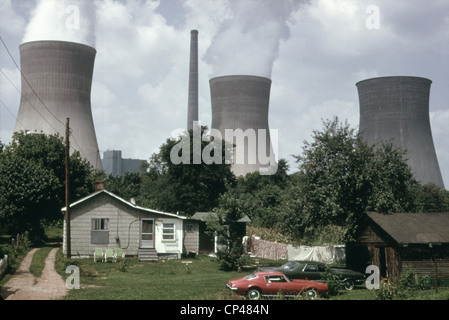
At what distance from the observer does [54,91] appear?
65.9m

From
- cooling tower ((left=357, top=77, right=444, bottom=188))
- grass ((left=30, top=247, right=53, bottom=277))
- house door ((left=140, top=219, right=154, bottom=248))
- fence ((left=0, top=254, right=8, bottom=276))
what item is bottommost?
grass ((left=30, top=247, right=53, bottom=277))

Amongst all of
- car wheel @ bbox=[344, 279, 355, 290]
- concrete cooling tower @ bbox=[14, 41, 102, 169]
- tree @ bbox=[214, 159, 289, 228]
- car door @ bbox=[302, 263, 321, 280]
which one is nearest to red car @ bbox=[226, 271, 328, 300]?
car door @ bbox=[302, 263, 321, 280]

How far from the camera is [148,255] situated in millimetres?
33656

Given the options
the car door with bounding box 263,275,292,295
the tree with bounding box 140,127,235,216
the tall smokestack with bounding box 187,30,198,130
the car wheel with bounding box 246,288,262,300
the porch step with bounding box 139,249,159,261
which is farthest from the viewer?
the tall smokestack with bounding box 187,30,198,130

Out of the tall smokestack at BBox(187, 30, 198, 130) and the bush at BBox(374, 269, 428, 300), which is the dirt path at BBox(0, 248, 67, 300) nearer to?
the bush at BBox(374, 269, 428, 300)

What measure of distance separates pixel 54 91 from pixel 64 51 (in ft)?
18.1

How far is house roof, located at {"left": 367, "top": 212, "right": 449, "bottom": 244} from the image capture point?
24500 millimetres

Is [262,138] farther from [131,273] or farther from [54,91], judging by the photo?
[131,273]

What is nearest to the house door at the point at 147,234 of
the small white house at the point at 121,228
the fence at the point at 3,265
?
the small white house at the point at 121,228

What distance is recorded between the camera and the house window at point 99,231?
114ft

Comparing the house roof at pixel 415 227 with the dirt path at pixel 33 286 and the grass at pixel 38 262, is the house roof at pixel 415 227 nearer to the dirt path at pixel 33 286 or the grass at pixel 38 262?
the dirt path at pixel 33 286

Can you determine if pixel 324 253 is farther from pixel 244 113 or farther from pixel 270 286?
pixel 244 113

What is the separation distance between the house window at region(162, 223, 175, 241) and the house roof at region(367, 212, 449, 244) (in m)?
14.9
